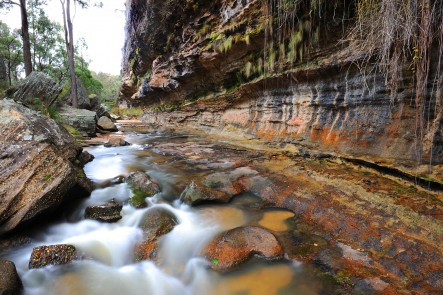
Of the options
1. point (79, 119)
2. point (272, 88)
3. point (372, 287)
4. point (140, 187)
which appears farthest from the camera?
point (79, 119)

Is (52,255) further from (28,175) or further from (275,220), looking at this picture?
(275,220)

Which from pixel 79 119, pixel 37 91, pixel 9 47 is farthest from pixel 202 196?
pixel 9 47

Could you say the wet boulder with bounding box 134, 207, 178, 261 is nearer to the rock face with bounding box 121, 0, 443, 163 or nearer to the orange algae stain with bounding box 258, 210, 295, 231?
the orange algae stain with bounding box 258, 210, 295, 231

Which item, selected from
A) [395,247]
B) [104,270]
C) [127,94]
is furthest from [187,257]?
[127,94]

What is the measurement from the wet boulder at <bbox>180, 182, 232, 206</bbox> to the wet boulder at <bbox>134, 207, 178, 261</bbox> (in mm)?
395

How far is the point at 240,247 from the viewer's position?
8.68ft

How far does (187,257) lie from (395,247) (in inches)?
90.4

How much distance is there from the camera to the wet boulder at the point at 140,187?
385 cm

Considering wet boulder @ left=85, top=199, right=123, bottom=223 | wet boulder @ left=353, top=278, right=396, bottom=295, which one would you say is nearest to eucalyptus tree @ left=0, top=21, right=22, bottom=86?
wet boulder @ left=85, top=199, right=123, bottom=223

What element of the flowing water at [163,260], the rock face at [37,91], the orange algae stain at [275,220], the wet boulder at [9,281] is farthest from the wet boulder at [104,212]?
the rock face at [37,91]

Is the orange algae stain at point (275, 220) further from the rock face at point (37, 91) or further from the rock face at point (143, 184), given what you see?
the rock face at point (37, 91)

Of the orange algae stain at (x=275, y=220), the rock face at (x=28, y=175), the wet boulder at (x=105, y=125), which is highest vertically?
the wet boulder at (x=105, y=125)

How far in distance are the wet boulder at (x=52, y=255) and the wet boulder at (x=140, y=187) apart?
115 centimetres

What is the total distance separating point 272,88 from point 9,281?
662 centimetres
